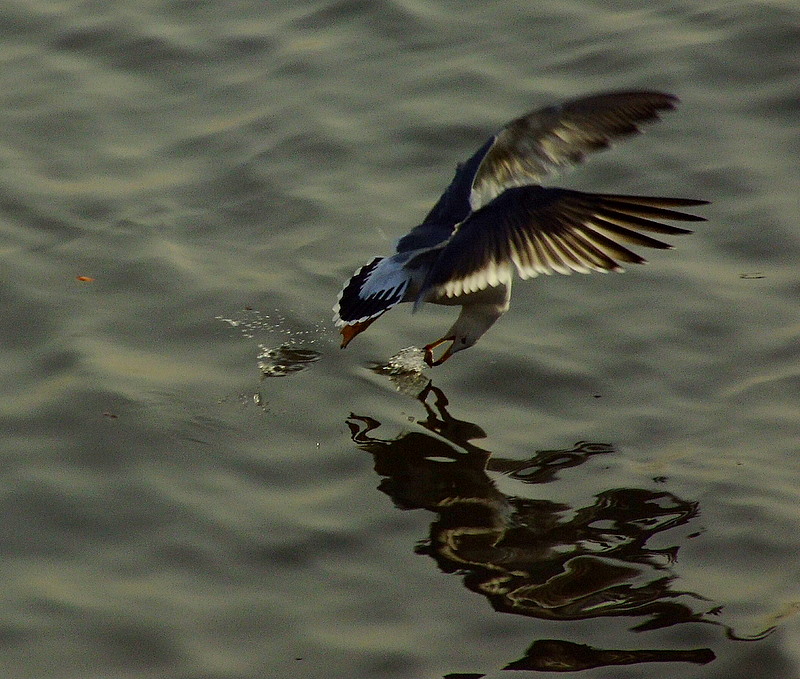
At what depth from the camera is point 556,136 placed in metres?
6.55

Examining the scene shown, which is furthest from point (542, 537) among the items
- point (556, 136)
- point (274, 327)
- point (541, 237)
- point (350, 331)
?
point (556, 136)

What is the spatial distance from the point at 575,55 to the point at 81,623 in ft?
18.6

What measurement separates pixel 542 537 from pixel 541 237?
141 cm

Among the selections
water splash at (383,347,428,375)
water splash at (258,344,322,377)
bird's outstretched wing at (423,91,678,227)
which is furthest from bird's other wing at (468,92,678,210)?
water splash at (258,344,322,377)

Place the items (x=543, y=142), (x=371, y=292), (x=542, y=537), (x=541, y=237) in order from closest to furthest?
(x=542, y=537)
(x=541, y=237)
(x=371, y=292)
(x=543, y=142)

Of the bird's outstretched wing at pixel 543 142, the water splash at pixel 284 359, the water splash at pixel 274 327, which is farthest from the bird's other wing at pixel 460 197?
the water splash at pixel 284 359

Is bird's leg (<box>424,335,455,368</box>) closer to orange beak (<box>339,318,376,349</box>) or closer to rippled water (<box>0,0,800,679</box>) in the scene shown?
rippled water (<box>0,0,800,679</box>)

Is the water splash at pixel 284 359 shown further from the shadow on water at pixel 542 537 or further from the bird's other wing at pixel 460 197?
the bird's other wing at pixel 460 197

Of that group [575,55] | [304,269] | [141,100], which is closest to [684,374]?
[304,269]

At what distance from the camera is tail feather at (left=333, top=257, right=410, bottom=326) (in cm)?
605

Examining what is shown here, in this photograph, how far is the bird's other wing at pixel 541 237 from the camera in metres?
5.62

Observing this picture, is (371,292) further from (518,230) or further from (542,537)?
(542,537)

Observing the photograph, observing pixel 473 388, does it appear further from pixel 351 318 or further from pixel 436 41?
pixel 436 41

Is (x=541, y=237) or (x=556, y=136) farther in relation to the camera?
(x=556, y=136)
